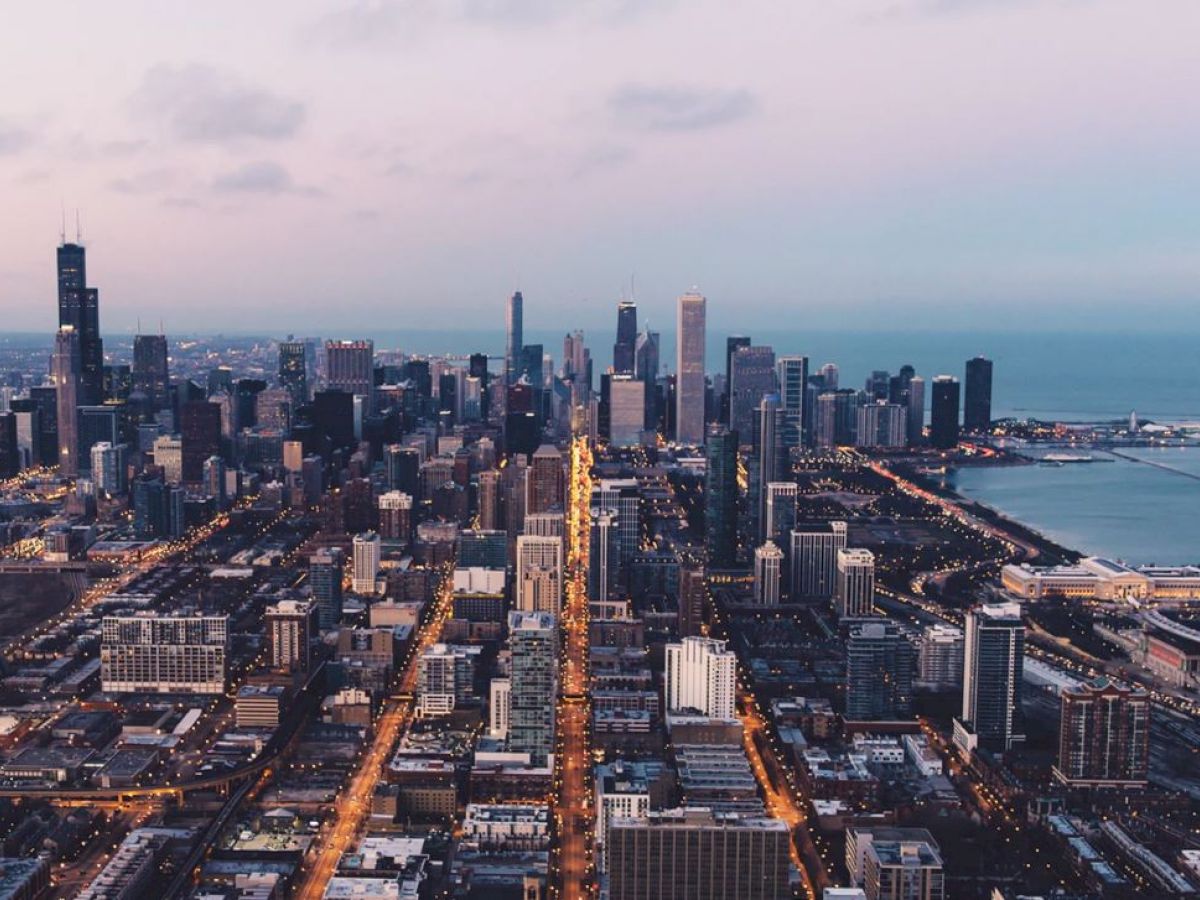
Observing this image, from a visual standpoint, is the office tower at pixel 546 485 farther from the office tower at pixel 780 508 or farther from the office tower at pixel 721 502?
the office tower at pixel 780 508

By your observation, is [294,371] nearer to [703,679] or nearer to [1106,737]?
[703,679]

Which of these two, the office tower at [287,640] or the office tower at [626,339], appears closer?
the office tower at [287,640]

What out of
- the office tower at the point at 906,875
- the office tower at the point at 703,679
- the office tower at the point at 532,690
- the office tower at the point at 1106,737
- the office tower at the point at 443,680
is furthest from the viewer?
the office tower at the point at 443,680

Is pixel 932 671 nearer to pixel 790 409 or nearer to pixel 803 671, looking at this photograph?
pixel 803 671

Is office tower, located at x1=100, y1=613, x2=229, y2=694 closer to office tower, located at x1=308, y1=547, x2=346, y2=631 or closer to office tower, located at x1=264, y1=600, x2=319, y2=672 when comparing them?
office tower, located at x1=264, y1=600, x2=319, y2=672

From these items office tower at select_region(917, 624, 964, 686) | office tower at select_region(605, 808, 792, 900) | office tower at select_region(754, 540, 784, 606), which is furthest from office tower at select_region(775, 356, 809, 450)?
office tower at select_region(605, 808, 792, 900)

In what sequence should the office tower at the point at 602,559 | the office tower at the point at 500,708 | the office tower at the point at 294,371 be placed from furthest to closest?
1. the office tower at the point at 294,371
2. the office tower at the point at 602,559
3. the office tower at the point at 500,708

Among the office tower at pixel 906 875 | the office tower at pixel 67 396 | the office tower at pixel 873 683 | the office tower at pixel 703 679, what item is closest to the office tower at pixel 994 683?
the office tower at pixel 873 683

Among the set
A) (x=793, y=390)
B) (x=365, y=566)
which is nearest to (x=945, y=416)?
(x=793, y=390)
